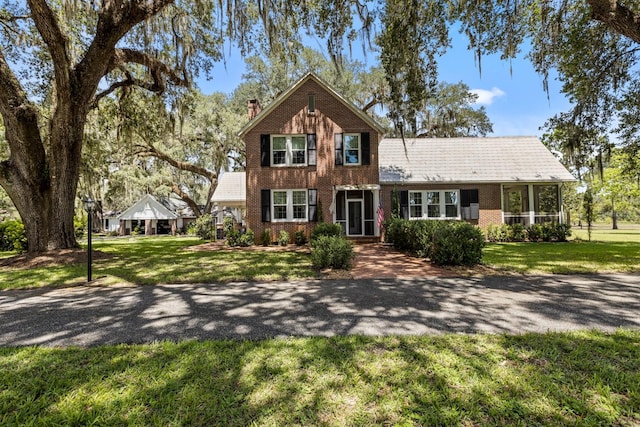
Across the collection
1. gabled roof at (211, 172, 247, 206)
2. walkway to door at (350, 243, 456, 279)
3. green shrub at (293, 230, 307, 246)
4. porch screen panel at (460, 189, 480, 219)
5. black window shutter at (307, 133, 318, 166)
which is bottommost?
walkway to door at (350, 243, 456, 279)

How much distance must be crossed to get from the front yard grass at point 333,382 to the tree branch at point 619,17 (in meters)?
7.33

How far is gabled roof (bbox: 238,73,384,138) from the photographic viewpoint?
48.6ft

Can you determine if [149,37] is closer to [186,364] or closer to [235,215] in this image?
[186,364]

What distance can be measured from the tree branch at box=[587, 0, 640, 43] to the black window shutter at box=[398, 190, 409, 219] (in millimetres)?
10200

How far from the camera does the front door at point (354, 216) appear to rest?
16.0m

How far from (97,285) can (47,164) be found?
21.3 feet

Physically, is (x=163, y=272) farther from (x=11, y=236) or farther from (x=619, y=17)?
(x=619, y=17)

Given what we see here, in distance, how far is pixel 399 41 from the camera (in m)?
8.30

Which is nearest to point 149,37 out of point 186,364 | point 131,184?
point 186,364

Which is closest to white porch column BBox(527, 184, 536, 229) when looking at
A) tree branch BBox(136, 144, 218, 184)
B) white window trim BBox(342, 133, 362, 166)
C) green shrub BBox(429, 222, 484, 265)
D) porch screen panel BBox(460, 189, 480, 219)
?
porch screen panel BBox(460, 189, 480, 219)

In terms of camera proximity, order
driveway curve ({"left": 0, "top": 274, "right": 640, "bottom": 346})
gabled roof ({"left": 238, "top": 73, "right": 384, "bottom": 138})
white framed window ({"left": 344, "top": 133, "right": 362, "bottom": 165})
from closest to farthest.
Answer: driveway curve ({"left": 0, "top": 274, "right": 640, "bottom": 346}), gabled roof ({"left": 238, "top": 73, "right": 384, "bottom": 138}), white framed window ({"left": 344, "top": 133, "right": 362, "bottom": 165})

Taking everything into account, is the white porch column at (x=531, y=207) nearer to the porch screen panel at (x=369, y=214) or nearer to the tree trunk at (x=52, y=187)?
the porch screen panel at (x=369, y=214)

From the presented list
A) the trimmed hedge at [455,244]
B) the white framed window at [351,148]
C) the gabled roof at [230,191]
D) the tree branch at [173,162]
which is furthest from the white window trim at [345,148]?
the tree branch at [173,162]

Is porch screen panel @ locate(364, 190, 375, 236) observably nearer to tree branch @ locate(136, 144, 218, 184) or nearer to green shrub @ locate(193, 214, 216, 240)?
green shrub @ locate(193, 214, 216, 240)
